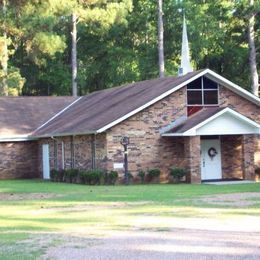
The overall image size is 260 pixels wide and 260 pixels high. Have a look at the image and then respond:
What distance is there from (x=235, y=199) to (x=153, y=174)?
10.7 meters

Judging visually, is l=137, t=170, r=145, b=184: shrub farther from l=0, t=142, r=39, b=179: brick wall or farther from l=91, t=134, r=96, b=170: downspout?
l=0, t=142, r=39, b=179: brick wall

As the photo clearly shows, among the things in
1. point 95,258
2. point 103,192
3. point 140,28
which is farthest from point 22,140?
point 95,258

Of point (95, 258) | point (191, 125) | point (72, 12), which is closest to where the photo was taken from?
point (95, 258)

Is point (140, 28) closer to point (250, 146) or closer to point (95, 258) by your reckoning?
point (250, 146)

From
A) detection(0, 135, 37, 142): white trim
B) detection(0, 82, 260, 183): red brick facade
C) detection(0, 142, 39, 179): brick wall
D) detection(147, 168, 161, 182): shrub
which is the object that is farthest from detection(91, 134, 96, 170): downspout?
detection(0, 142, 39, 179): brick wall

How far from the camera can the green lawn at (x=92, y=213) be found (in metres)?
12.7

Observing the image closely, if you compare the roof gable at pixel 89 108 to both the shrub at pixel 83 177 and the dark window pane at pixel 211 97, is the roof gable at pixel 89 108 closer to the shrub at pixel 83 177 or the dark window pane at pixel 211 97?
the dark window pane at pixel 211 97

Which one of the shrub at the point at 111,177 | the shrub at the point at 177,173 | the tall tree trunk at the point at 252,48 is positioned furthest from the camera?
the tall tree trunk at the point at 252,48

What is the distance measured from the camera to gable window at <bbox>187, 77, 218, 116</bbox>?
3269cm

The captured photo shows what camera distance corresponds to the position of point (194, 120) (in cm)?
3098

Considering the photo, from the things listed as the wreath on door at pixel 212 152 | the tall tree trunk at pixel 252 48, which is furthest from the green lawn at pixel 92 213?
the tall tree trunk at pixel 252 48

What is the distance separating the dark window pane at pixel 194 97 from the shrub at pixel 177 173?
3.59 meters

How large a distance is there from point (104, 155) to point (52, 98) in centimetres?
1364

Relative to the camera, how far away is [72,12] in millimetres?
49125
